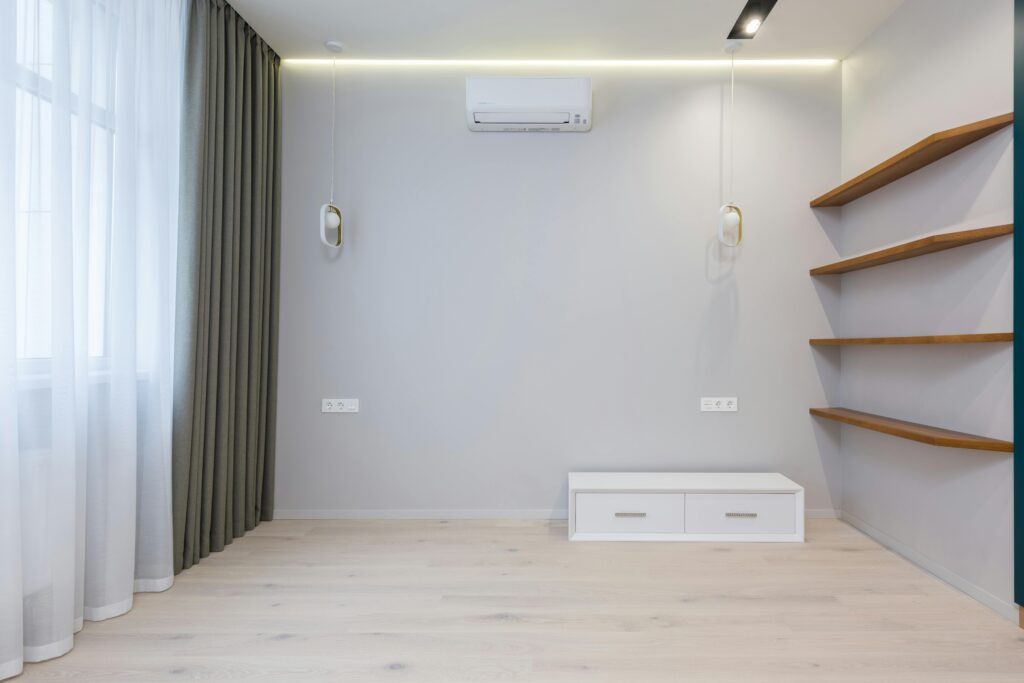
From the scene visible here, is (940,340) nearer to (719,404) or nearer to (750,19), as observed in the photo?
(719,404)

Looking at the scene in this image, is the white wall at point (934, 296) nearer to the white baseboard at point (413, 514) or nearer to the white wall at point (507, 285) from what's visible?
the white wall at point (507, 285)

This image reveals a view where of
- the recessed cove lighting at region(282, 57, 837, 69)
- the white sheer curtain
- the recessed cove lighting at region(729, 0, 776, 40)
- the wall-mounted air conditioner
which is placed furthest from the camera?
the recessed cove lighting at region(282, 57, 837, 69)

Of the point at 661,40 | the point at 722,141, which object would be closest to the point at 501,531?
the point at 722,141

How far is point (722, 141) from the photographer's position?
10.7 feet

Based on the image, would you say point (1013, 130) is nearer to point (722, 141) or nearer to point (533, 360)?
point (722, 141)

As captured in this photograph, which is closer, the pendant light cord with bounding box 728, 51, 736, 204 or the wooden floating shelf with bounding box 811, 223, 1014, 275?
the wooden floating shelf with bounding box 811, 223, 1014, 275

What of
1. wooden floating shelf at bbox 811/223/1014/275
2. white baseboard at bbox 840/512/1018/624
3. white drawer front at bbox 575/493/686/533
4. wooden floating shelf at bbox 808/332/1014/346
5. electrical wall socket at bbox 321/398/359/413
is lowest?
white baseboard at bbox 840/512/1018/624

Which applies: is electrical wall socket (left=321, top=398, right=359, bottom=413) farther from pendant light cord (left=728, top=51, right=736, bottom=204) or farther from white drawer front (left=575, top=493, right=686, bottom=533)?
Result: pendant light cord (left=728, top=51, right=736, bottom=204)

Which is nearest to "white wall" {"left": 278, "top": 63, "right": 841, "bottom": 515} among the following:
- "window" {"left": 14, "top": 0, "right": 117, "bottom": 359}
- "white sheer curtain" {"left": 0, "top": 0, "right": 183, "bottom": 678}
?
"white sheer curtain" {"left": 0, "top": 0, "right": 183, "bottom": 678}

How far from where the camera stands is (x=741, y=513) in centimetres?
290

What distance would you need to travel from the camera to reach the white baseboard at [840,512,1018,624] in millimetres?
2109

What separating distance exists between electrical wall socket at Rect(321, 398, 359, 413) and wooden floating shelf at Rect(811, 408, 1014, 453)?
269 cm

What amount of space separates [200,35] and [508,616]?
2856mm

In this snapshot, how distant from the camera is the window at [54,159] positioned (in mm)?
1735
